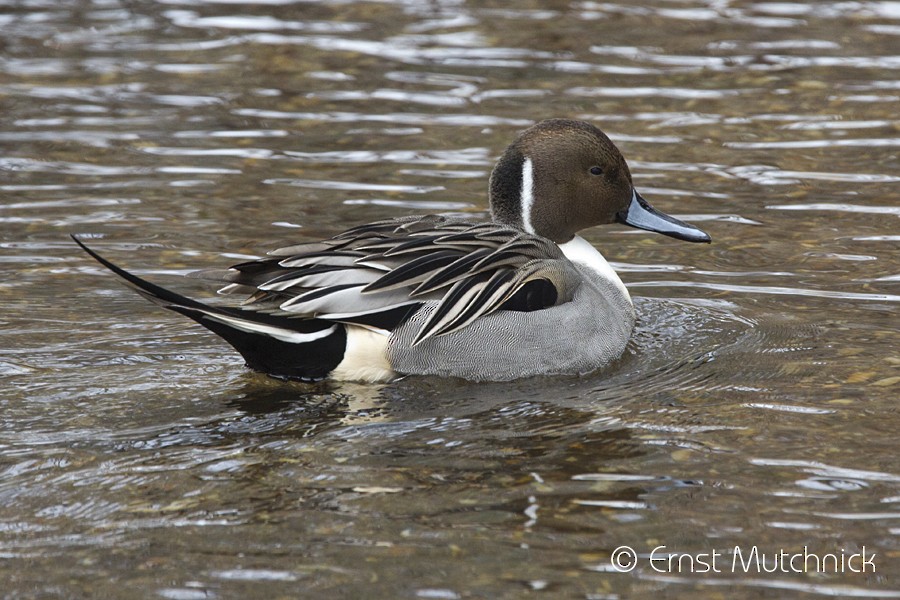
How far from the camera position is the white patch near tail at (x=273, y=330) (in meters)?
5.48

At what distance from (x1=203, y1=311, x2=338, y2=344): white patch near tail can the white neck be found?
4.40 ft

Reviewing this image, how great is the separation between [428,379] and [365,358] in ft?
0.90

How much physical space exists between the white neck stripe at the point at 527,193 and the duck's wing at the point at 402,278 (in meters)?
0.50

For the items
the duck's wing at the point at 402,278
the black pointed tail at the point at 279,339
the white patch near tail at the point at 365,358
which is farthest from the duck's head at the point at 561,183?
the black pointed tail at the point at 279,339

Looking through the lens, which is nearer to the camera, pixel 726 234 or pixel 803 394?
pixel 803 394

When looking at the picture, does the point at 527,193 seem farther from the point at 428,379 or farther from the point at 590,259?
the point at 428,379

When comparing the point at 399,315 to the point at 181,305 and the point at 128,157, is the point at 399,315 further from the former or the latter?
the point at 128,157

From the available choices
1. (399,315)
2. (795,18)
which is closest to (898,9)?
(795,18)

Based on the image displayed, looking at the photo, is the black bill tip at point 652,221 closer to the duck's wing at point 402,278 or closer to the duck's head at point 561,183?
the duck's head at point 561,183

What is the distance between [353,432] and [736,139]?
499 centimetres

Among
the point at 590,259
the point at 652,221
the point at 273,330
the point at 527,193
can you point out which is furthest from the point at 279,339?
the point at 652,221

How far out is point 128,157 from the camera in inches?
360

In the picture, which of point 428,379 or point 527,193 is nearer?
point 428,379

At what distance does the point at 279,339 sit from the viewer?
18.5 feet
